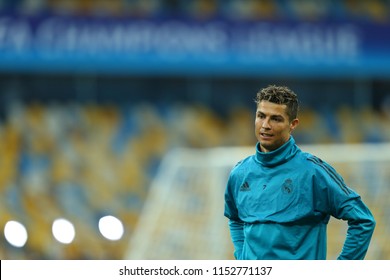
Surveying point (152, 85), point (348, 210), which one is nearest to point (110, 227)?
point (348, 210)

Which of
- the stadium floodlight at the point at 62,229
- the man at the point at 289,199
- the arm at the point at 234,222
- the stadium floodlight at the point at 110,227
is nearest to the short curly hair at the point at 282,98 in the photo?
the man at the point at 289,199

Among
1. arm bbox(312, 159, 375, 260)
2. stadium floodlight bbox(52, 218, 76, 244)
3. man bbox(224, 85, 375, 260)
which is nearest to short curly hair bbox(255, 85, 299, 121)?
man bbox(224, 85, 375, 260)

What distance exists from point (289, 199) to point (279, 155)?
16cm

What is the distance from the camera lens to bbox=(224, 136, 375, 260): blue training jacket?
3.71 m

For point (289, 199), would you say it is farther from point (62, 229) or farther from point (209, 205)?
point (209, 205)

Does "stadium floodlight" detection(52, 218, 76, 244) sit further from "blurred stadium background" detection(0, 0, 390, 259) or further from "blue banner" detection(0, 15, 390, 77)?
"blue banner" detection(0, 15, 390, 77)

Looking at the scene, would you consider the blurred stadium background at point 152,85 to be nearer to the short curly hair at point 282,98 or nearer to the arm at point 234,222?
the arm at point 234,222

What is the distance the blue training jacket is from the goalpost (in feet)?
12.3

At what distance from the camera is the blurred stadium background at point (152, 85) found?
38.7ft

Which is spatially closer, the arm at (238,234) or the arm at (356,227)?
the arm at (356,227)

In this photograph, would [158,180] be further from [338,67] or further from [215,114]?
[338,67]

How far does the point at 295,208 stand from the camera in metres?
3.73

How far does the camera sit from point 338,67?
12.2 m
